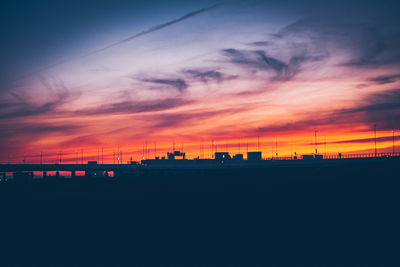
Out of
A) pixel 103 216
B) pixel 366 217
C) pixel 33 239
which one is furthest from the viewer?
pixel 103 216

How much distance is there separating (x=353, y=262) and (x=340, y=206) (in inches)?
773

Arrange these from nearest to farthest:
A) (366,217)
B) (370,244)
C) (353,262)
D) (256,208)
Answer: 1. (353,262)
2. (370,244)
3. (366,217)
4. (256,208)

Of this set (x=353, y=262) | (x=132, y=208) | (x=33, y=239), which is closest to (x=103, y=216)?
(x=132, y=208)

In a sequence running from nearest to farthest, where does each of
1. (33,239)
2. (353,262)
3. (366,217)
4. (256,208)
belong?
(353,262) < (33,239) < (366,217) < (256,208)

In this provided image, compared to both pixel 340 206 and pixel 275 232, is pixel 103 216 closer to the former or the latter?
pixel 275 232

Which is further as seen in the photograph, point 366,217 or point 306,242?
point 366,217

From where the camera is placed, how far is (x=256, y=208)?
145ft

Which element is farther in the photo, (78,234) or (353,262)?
(78,234)

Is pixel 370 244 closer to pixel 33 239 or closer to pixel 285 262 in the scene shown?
pixel 285 262

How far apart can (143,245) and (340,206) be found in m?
25.9

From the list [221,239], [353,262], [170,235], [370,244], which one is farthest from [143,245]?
[370,244]

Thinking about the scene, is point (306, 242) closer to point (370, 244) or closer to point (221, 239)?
point (370, 244)

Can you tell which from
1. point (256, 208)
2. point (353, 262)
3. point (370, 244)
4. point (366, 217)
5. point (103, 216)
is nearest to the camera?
point (353, 262)

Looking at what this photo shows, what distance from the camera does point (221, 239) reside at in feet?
100
